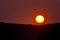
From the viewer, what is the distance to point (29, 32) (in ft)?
2.41

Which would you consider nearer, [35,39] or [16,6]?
[35,39]

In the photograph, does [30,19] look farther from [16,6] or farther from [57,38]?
[57,38]

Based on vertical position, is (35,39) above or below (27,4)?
below

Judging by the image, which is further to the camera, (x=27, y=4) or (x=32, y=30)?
(x=27, y=4)

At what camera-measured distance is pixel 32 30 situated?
728 millimetres

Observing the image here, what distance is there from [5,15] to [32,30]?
14.0 inches

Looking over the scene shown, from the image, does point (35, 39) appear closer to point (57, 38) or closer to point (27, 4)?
point (57, 38)

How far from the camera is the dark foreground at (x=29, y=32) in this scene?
28.3 inches

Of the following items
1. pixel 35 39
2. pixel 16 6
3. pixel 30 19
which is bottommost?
pixel 35 39

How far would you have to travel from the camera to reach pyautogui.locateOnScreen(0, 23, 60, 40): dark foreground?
72cm

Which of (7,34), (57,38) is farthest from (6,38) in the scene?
(57,38)

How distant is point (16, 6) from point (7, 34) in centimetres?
34

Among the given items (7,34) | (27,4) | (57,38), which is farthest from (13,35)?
(27,4)

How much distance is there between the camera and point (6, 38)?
729mm
